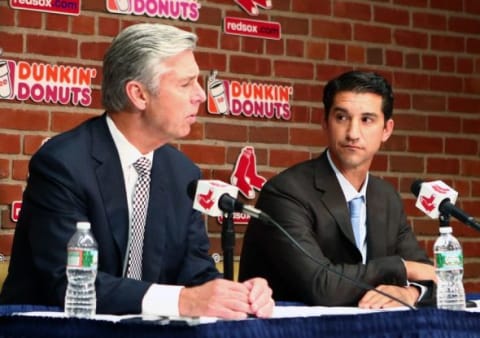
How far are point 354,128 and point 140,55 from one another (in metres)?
0.94

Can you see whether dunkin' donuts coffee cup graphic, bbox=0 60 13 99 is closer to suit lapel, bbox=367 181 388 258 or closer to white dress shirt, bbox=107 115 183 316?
white dress shirt, bbox=107 115 183 316

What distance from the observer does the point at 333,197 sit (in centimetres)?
342

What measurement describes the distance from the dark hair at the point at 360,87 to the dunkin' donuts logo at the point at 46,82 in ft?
3.10

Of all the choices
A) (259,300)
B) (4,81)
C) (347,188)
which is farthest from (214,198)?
(4,81)

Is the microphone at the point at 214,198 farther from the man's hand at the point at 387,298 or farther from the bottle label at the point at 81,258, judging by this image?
the man's hand at the point at 387,298

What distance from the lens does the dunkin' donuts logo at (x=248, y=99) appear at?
4.29 metres

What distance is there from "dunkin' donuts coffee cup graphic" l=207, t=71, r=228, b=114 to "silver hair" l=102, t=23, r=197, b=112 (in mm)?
1322

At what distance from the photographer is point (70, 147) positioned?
9.09 ft

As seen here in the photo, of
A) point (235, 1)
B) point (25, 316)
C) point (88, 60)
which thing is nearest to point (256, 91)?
point (235, 1)

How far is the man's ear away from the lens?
2.92 m

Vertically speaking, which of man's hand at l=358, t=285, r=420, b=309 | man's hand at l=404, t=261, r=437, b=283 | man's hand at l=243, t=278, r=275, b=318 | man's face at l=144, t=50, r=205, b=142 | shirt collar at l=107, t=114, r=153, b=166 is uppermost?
man's face at l=144, t=50, r=205, b=142

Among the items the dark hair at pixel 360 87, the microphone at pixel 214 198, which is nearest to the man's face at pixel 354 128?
the dark hair at pixel 360 87

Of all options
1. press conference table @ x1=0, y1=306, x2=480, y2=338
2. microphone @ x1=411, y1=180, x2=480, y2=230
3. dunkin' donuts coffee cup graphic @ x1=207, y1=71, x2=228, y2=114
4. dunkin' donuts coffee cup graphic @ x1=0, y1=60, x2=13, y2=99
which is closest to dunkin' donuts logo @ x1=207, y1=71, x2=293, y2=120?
dunkin' donuts coffee cup graphic @ x1=207, y1=71, x2=228, y2=114

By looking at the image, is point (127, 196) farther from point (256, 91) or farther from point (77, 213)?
point (256, 91)
